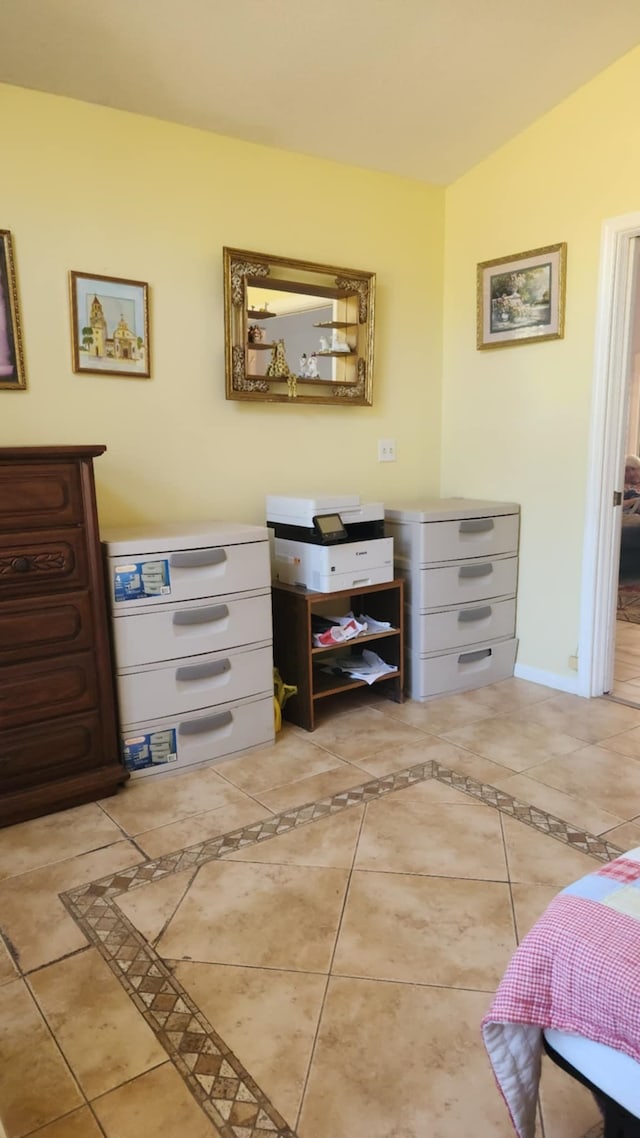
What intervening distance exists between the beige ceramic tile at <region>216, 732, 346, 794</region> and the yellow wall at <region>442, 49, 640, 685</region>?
128 centimetres

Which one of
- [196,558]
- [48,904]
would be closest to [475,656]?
[196,558]

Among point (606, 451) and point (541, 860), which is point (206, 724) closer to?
point (541, 860)

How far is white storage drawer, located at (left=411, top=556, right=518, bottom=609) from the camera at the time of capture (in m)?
3.06

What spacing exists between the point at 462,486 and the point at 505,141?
5.07 feet

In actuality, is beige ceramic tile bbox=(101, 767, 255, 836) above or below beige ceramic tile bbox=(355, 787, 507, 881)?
below

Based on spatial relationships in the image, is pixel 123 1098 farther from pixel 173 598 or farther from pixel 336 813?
pixel 173 598

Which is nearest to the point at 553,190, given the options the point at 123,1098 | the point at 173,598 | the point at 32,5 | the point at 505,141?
the point at 505,141

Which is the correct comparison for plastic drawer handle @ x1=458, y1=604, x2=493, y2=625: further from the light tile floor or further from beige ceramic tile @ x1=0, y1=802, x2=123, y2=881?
beige ceramic tile @ x1=0, y1=802, x2=123, y2=881

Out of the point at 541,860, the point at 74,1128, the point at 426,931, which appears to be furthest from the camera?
the point at 541,860

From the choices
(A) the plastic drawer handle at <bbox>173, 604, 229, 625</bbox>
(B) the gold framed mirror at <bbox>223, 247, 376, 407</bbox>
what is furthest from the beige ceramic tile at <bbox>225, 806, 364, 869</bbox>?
(B) the gold framed mirror at <bbox>223, 247, 376, 407</bbox>

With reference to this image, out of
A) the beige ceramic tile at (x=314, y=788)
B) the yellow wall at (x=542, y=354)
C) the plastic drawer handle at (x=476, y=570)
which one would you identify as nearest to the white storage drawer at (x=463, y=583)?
the plastic drawer handle at (x=476, y=570)

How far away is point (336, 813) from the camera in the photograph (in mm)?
2211

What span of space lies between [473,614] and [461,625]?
0.09 m

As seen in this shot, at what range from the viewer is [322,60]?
249cm
